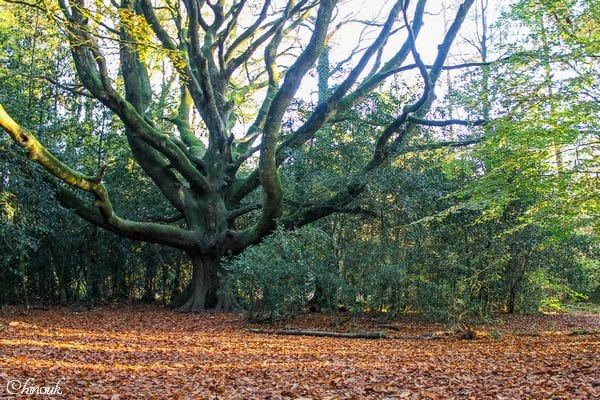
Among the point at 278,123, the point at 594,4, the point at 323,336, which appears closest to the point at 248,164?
the point at 278,123

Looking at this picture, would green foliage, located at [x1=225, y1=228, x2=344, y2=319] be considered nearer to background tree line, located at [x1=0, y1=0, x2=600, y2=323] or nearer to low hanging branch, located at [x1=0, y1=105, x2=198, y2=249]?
background tree line, located at [x1=0, y1=0, x2=600, y2=323]

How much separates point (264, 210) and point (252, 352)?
5047mm

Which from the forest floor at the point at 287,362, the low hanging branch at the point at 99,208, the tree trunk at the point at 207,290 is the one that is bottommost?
the forest floor at the point at 287,362

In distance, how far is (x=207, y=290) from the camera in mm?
14102

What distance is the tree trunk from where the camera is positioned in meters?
13.9

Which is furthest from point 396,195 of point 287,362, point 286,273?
point 287,362

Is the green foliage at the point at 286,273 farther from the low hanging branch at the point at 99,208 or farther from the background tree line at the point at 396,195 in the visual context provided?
the low hanging branch at the point at 99,208

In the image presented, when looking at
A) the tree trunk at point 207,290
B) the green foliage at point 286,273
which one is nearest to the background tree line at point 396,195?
the green foliage at point 286,273

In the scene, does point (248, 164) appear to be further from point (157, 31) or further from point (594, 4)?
point (594, 4)

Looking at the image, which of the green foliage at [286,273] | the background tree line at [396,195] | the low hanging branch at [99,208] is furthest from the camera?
the low hanging branch at [99,208]

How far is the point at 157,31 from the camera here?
13.3 m

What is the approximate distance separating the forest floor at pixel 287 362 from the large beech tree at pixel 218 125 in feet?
10.2

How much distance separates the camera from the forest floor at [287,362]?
15.7 ft

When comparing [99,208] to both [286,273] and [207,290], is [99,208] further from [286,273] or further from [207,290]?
[286,273]
